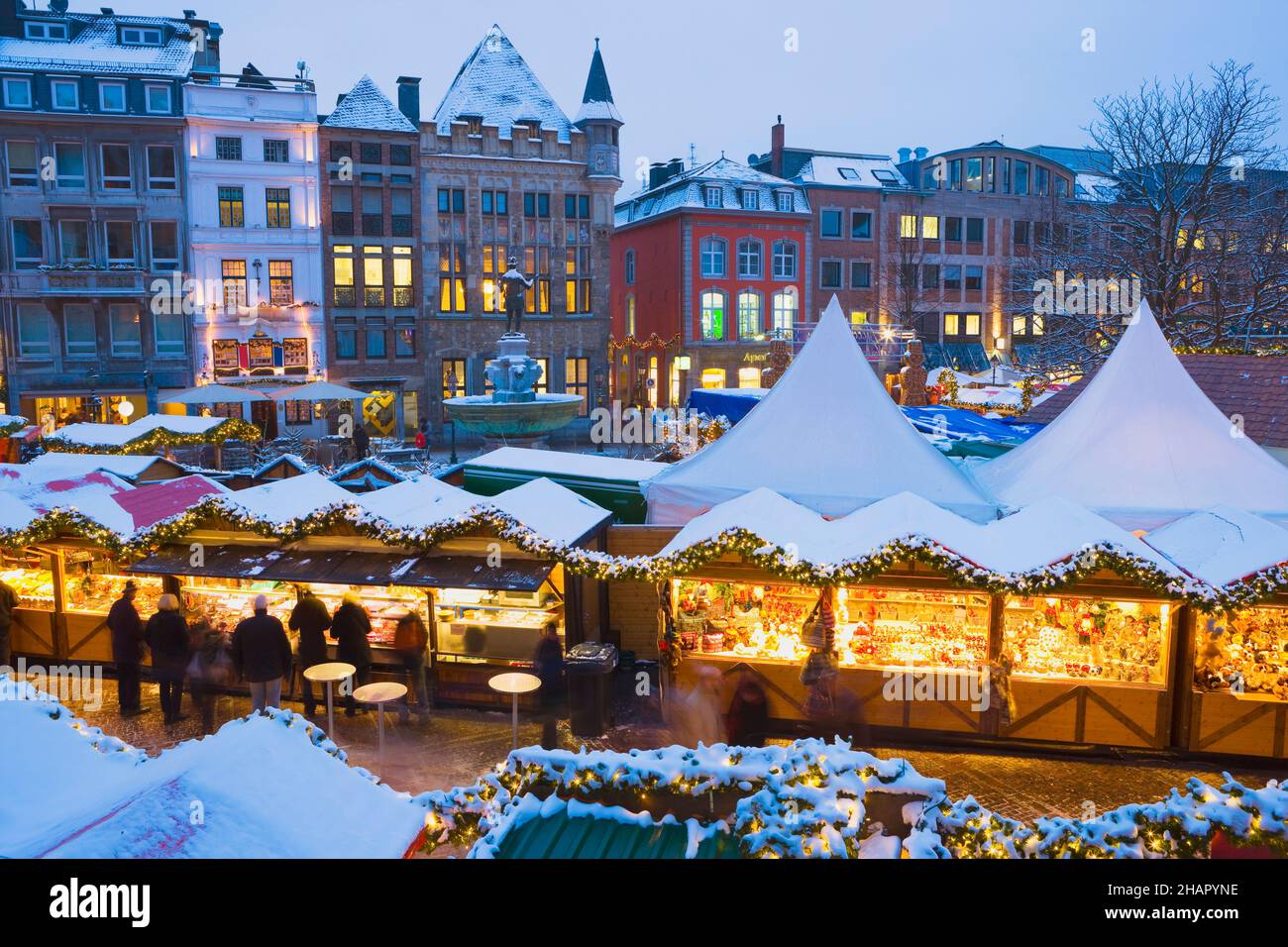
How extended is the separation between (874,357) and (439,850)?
41.8 metres

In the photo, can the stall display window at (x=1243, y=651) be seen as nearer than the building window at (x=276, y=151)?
Yes

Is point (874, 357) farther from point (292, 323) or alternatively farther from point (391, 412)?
point (292, 323)

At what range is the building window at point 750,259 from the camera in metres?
46.8

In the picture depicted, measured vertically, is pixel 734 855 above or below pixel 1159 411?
Result: below

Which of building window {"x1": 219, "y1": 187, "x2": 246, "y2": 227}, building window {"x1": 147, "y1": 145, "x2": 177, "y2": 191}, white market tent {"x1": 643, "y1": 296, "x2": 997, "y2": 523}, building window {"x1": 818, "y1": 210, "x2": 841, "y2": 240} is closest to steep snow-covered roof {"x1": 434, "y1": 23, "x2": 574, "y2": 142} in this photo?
building window {"x1": 219, "y1": 187, "x2": 246, "y2": 227}

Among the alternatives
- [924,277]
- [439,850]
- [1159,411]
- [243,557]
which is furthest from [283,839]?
[924,277]

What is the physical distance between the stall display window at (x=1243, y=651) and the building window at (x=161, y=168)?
38.4m

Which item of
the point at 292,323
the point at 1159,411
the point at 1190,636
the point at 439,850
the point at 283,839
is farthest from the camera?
the point at 292,323

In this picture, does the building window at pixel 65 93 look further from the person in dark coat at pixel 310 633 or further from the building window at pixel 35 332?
the person in dark coat at pixel 310 633

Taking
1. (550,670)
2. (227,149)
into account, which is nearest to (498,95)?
(227,149)

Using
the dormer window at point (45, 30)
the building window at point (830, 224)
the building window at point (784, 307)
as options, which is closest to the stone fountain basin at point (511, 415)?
the building window at point (784, 307)

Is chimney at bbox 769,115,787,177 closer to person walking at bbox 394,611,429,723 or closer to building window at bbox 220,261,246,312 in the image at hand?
building window at bbox 220,261,246,312

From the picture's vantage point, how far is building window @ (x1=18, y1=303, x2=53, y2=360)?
3688 centimetres
